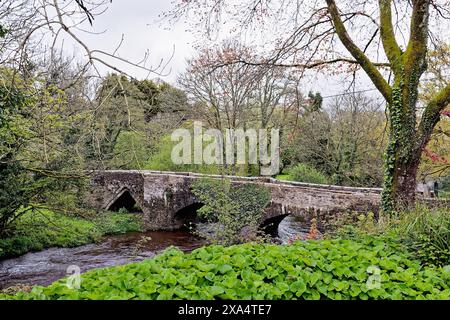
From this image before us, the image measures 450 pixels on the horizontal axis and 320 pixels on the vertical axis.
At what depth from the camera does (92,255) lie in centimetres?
1481

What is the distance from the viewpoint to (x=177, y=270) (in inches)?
125

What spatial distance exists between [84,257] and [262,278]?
1286 centimetres

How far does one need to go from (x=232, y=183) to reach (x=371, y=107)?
31.9ft

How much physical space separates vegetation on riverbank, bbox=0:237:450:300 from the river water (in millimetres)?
6102

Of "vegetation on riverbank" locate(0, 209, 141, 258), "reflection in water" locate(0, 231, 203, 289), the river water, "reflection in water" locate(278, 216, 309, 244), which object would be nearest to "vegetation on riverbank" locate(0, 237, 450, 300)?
the river water

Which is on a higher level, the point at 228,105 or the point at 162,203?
the point at 228,105

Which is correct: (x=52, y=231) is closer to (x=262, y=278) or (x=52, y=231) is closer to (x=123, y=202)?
(x=123, y=202)

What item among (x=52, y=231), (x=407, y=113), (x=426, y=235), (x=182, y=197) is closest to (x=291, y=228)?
(x=182, y=197)

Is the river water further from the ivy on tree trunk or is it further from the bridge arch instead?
the ivy on tree trunk

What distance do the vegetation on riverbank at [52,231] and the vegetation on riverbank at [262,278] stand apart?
8341 millimetres

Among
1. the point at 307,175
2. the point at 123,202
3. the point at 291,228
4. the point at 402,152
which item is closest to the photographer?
the point at 402,152
